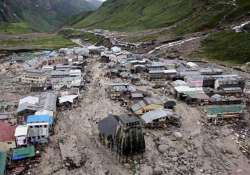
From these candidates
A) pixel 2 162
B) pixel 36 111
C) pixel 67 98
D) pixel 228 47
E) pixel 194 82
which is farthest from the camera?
pixel 228 47

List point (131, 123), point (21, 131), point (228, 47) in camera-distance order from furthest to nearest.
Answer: point (228, 47) < point (21, 131) < point (131, 123)

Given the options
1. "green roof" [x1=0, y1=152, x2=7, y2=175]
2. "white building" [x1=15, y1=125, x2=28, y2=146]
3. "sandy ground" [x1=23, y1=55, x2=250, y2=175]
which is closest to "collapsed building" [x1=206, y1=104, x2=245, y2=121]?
"sandy ground" [x1=23, y1=55, x2=250, y2=175]

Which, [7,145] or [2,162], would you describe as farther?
[7,145]

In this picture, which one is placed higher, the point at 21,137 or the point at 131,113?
the point at 131,113

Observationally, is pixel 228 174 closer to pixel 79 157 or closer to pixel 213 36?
pixel 79 157

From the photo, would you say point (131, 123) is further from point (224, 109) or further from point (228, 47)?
point (228, 47)

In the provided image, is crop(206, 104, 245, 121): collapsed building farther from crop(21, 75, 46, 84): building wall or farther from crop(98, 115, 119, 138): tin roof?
crop(21, 75, 46, 84): building wall

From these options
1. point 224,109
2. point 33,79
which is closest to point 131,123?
point 224,109
